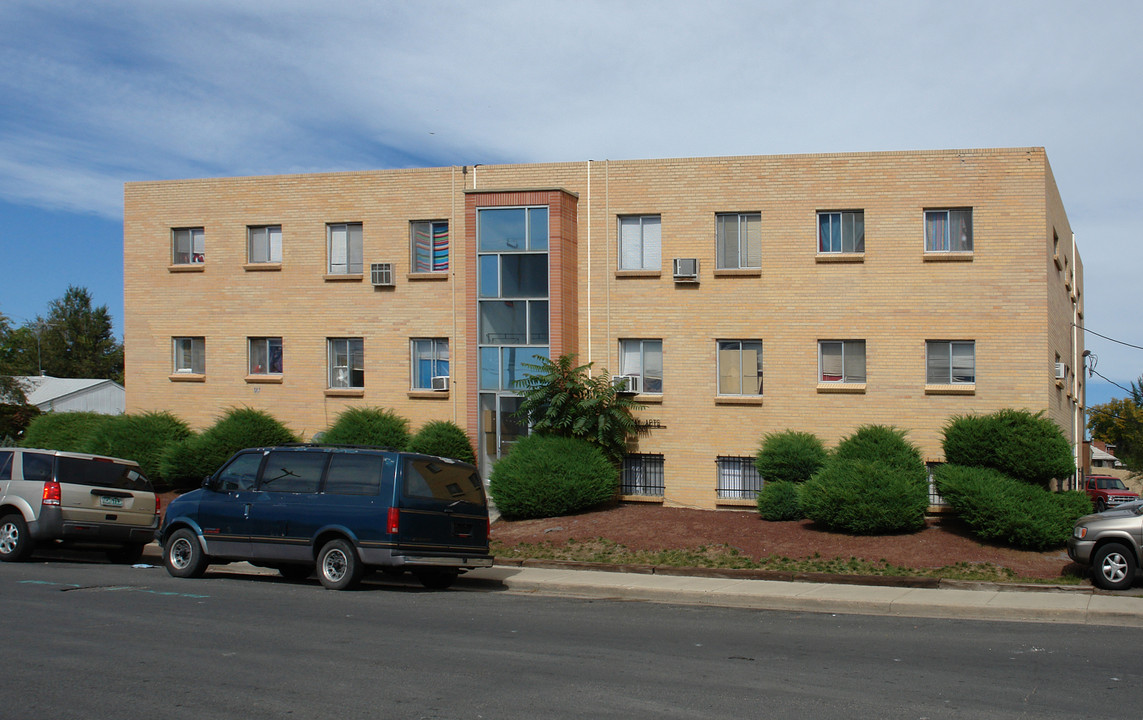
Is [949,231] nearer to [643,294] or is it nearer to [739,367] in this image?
[739,367]

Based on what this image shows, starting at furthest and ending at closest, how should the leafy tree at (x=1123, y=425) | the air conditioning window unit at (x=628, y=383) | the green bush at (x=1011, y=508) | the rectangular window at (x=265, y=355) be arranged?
the leafy tree at (x=1123, y=425) → the rectangular window at (x=265, y=355) → the air conditioning window unit at (x=628, y=383) → the green bush at (x=1011, y=508)

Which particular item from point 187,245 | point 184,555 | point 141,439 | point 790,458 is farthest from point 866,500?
point 187,245

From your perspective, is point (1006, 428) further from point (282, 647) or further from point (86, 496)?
point (86, 496)

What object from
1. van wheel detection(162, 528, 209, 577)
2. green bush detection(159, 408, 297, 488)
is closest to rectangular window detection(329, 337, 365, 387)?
green bush detection(159, 408, 297, 488)

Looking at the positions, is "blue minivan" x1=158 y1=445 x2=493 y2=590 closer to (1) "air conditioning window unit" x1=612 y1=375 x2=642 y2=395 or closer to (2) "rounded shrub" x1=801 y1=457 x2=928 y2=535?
(2) "rounded shrub" x1=801 y1=457 x2=928 y2=535

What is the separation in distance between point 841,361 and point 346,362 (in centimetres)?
1226

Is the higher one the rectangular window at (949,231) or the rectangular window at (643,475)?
the rectangular window at (949,231)

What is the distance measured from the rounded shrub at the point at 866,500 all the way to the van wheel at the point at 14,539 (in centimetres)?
1347

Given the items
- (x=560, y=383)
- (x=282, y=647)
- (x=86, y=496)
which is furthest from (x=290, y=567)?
(x=560, y=383)

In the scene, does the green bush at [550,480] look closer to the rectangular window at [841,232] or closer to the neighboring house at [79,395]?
the rectangular window at [841,232]

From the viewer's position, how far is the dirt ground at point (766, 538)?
16.7 metres

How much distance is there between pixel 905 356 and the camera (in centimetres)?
2255

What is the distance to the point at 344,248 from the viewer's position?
25891 millimetres

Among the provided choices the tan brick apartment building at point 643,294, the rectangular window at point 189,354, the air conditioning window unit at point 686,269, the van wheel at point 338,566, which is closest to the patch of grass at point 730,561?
the van wheel at point 338,566
